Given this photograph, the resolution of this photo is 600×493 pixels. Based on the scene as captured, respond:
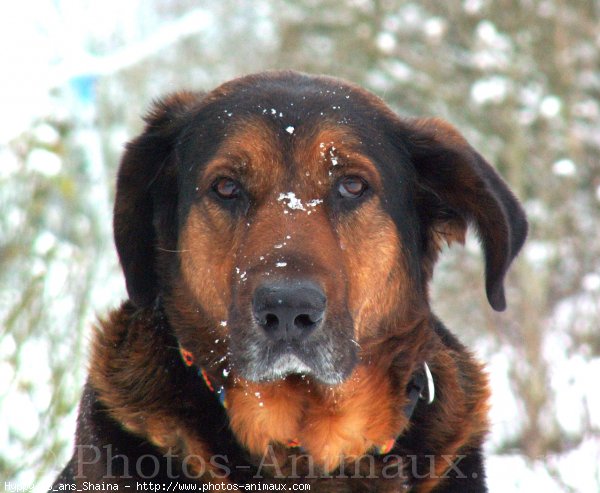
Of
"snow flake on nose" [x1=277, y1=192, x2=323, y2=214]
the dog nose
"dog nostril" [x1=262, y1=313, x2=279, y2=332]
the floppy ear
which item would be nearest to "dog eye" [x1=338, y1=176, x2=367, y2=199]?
"snow flake on nose" [x1=277, y1=192, x2=323, y2=214]

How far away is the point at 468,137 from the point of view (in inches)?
503

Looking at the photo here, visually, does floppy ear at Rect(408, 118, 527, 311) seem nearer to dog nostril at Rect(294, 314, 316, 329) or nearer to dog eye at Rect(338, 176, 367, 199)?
dog eye at Rect(338, 176, 367, 199)

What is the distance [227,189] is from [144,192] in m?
0.42

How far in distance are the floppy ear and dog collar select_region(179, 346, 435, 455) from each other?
42cm

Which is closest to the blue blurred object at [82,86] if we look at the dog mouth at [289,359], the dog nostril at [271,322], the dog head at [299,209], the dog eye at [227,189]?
the dog head at [299,209]

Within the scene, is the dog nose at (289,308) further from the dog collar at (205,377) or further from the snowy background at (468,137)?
the snowy background at (468,137)

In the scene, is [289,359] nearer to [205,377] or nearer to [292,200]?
[205,377]

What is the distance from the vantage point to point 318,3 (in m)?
16.2

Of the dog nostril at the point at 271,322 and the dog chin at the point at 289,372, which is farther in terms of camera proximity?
the dog chin at the point at 289,372

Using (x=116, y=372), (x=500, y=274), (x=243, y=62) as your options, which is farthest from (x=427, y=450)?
(x=243, y=62)

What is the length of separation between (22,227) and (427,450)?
3.87 meters

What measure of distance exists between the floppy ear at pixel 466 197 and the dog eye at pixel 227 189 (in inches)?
31.6

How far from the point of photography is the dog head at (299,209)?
11.1ft

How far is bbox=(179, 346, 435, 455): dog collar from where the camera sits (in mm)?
3512
